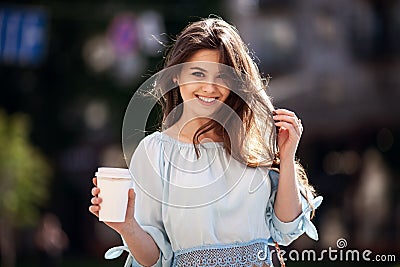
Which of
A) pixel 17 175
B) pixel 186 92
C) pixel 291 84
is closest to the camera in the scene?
pixel 186 92

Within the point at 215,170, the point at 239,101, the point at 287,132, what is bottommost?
the point at 215,170

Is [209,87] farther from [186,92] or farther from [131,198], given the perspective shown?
[131,198]

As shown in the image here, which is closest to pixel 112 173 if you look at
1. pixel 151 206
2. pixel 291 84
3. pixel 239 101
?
pixel 151 206

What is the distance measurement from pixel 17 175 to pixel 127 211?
1703 centimetres

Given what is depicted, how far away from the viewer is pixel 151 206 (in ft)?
10.7

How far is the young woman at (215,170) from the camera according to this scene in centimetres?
321

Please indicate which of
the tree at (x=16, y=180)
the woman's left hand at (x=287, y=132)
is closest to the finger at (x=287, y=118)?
the woman's left hand at (x=287, y=132)

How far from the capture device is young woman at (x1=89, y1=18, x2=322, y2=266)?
3205 mm

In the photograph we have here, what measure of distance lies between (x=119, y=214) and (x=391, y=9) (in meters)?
18.4

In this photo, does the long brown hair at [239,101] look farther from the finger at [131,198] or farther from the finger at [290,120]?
the finger at [131,198]

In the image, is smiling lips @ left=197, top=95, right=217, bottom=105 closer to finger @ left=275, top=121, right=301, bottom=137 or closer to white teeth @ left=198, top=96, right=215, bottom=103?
white teeth @ left=198, top=96, right=215, bottom=103

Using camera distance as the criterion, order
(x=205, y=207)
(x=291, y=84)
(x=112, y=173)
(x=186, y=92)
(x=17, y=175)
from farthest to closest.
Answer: (x=291, y=84) < (x=17, y=175) < (x=186, y=92) < (x=205, y=207) < (x=112, y=173)

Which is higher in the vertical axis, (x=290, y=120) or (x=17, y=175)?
(x=17, y=175)

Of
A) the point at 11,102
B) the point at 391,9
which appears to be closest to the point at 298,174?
the point at 391,9
